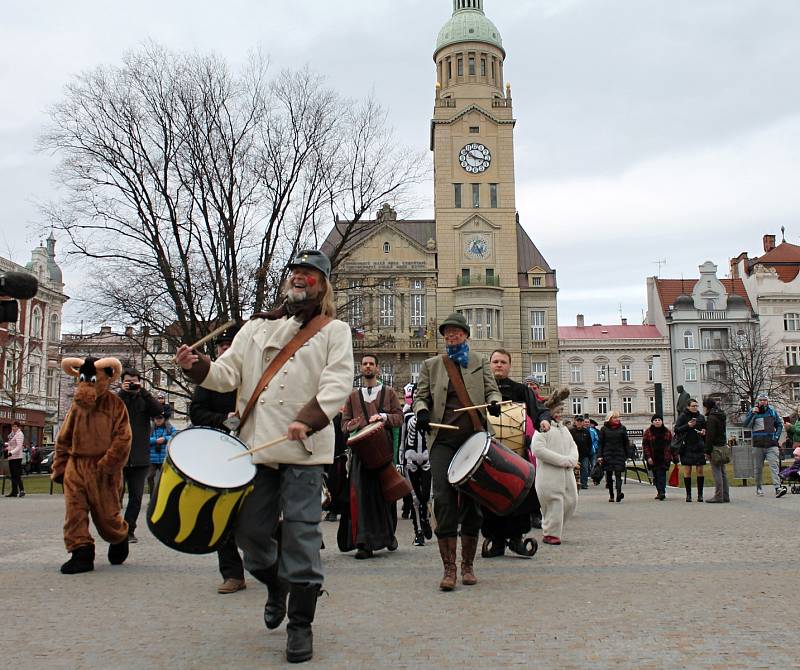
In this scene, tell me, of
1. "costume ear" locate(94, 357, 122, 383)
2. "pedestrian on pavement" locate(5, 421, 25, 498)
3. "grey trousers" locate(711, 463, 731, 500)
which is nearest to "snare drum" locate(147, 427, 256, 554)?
"costume ear" locate(94, 357, 122, 383)

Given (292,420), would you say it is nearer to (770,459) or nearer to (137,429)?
(137,429)

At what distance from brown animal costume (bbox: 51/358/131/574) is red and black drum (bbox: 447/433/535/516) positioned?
10.9 feet

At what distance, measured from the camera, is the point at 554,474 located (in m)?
10.8

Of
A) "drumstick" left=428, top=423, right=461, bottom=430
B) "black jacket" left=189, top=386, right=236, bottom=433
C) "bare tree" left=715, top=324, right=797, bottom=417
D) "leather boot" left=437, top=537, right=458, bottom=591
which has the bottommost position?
"leather boot" left=437, top=537, right=458, bottom=591

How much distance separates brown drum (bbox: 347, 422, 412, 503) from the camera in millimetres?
8875

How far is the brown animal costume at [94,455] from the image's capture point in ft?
28.2

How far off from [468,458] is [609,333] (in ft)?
266

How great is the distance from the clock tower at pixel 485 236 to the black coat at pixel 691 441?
48780 millimetres

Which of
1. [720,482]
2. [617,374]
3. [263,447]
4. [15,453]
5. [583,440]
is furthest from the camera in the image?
[617,374]

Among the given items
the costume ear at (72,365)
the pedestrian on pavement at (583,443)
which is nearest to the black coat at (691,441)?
the pedestrian on pavement at (583,443)

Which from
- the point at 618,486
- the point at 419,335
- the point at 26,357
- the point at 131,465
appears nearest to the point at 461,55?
the point at 419,335

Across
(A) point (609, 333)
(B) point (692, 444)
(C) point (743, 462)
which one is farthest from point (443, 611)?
(A) point (609, 333)

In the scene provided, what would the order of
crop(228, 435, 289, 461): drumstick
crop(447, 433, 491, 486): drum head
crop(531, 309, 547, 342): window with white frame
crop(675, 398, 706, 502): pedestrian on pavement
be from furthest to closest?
crop(531, 309, 547, 342): window with white frame, crop(675, 398, 706, 502): pedestrian on pavement, crop(447, 433, 491, 486): drum head, crop(228, 435, 289, 461): drumstick

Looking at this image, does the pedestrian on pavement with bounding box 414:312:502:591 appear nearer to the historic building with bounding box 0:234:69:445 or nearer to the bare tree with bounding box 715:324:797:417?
the bare tree with bounding box 715:324:797:417
